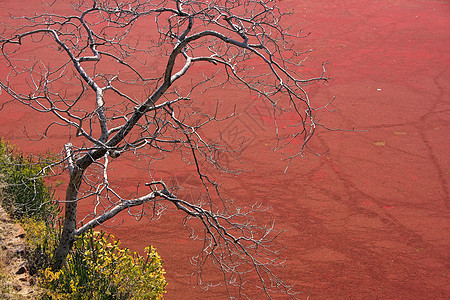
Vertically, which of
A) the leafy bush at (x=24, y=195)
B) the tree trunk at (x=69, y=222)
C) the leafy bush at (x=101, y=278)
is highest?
the leafy bush at (x=24, y=195)

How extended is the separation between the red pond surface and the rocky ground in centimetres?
185

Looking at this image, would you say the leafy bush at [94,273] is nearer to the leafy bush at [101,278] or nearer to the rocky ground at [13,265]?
the leafy bush at [101,278]

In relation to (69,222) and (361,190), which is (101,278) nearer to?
(69,222)

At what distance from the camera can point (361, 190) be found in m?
9.61

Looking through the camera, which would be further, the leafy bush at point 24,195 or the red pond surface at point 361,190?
the red pond surface at point 361,190

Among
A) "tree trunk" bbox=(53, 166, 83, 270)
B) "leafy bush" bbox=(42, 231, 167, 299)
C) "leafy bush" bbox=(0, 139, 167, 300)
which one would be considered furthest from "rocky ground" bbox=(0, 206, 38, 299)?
"tree trunk" bbox=(53, 166, 83, 270)

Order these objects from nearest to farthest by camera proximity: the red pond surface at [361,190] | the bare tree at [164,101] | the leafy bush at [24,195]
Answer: the bare tree at [164,101] → the leafy bush at [24,195] → the red pond surface at [361,190]

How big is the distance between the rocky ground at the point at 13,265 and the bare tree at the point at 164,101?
1.43 feet

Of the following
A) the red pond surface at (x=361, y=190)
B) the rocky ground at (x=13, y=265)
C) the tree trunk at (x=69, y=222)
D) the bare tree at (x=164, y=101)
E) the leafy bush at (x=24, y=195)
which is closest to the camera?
the bare tree at (x=164, y=101)

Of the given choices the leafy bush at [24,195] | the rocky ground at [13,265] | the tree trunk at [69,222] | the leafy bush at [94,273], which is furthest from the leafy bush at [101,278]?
the leafy bush at [24,195]

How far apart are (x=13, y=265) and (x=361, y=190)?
642 cm

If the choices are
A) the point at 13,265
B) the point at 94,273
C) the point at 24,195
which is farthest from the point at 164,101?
the point at 94,273

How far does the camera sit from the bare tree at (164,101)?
5184mm

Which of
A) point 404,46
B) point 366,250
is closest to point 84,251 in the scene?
point 366,250
